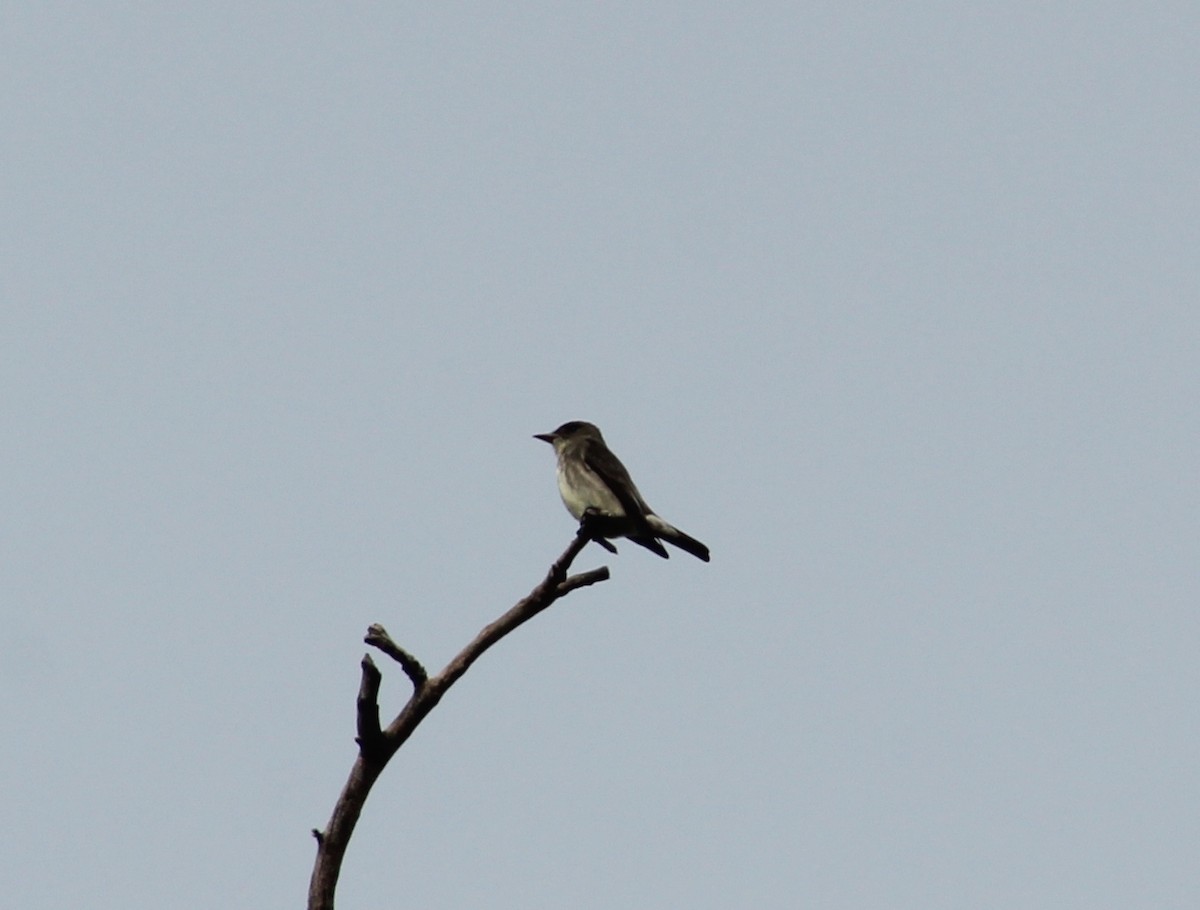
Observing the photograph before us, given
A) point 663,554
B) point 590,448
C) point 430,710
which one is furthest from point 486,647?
point 590,448

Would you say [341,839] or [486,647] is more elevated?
[486,647]

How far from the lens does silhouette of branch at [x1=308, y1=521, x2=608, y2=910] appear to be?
21.2ft

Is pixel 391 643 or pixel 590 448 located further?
pixel 590 448

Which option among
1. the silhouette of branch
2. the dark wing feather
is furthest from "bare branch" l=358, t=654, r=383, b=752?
the dark wing feather

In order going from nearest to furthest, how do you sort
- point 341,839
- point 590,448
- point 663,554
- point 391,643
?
point 341,839 → point 391,643 → point 663,554 → point 590,448

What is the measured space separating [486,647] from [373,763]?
75 cm

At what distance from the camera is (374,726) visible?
675 centimetres

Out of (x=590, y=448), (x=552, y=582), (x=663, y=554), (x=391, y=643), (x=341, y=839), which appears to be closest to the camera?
(x=341, y=839)

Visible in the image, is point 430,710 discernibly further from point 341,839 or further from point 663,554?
point 663,554

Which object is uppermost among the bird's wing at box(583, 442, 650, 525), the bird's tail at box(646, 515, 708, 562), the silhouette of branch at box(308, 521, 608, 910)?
the bird's wing at box(583, 442, 650, 525)

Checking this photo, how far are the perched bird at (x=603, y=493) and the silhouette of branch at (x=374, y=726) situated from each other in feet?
9.54

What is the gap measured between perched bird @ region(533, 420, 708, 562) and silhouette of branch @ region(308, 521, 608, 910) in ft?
9.54

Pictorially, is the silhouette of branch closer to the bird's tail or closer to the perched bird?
the perched bird

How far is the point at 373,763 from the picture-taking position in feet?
22.3
